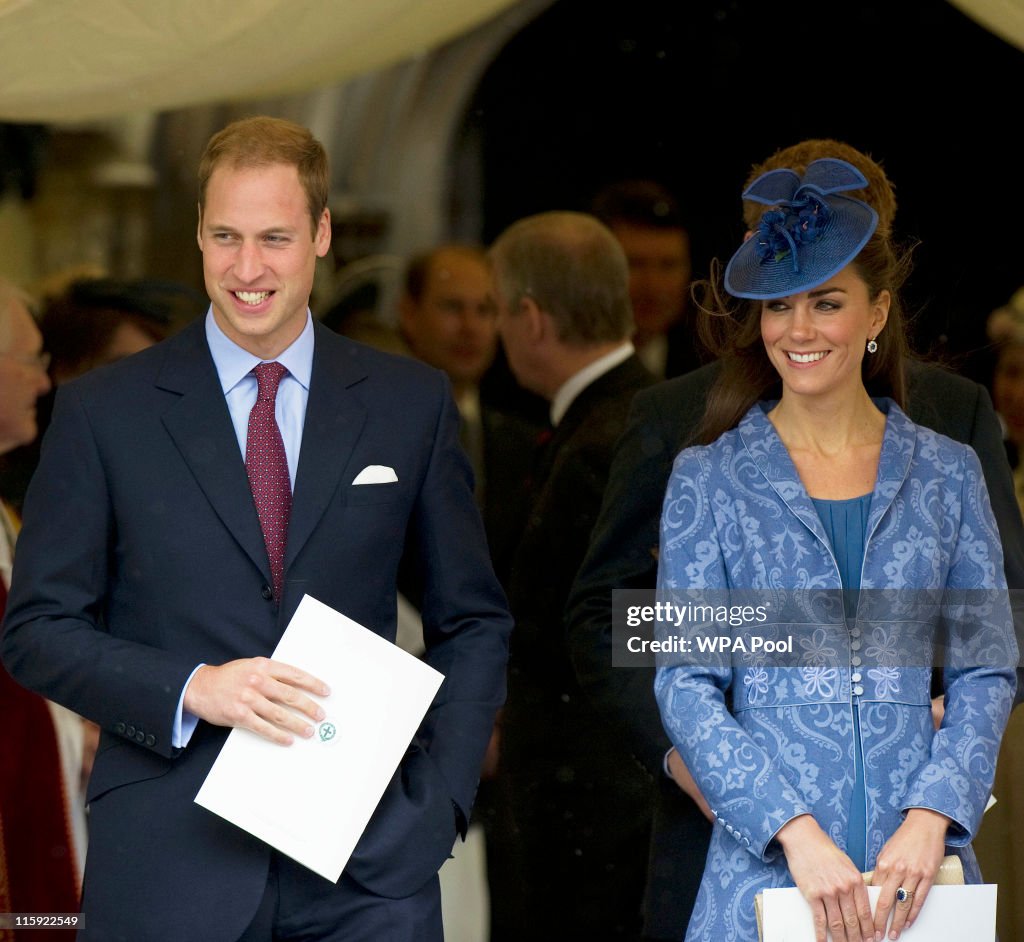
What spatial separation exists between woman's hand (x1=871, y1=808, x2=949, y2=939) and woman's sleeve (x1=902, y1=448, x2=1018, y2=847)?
53mm

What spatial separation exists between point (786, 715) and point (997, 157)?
76.0 inches

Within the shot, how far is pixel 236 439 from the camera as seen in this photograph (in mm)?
2561

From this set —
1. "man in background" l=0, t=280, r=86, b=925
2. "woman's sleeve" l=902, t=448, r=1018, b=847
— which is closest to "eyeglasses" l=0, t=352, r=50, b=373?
"man in background" l=0, t=280, r=86, b=925

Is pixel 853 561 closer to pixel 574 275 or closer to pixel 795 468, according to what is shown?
pixel 795 468

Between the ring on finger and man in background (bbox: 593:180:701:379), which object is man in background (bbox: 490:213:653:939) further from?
the ring on finger

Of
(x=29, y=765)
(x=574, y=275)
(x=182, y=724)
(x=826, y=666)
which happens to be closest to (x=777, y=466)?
(x=826, y=666)

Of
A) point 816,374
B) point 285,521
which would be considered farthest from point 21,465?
point 816,374

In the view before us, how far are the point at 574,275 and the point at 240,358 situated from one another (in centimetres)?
147

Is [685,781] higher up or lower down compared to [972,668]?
lower down

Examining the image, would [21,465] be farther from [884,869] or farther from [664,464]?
[884,869]

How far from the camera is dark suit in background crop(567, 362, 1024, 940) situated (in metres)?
2.99

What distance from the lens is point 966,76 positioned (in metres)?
3.99

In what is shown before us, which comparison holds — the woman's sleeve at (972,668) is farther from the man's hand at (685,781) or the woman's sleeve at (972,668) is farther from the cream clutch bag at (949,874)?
the man's hand at (685,781)

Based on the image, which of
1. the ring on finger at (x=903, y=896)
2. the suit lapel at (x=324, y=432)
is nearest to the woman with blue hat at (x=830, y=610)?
the ring on finger at (x=903, y=896)
